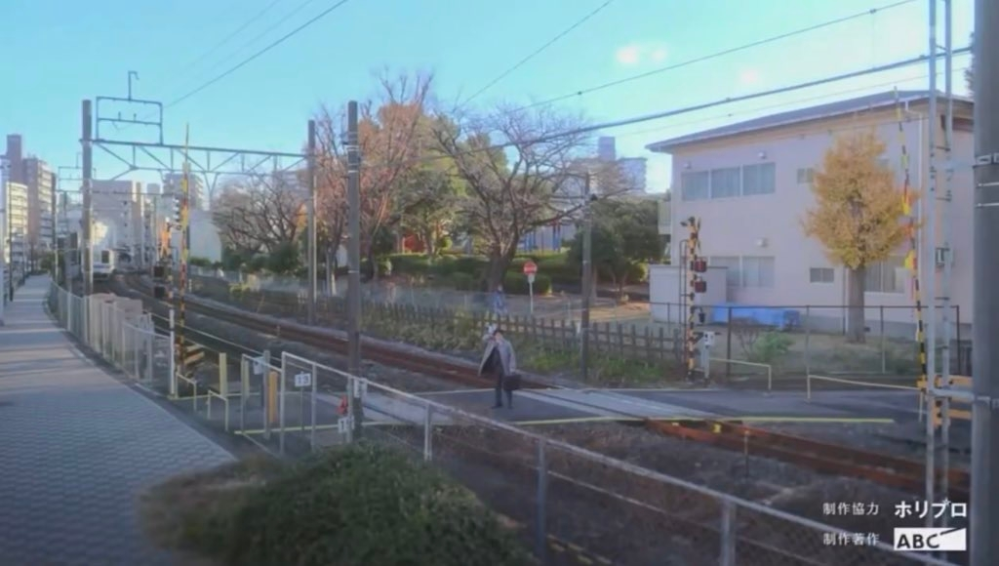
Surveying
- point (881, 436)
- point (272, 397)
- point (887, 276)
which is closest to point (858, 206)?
point (887, 276)

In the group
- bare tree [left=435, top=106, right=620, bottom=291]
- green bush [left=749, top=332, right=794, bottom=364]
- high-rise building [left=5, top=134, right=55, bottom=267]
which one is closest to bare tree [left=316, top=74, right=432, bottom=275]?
bare tree [left=435, top=106, right=620, bottom=291]

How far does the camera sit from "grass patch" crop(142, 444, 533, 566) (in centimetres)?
494

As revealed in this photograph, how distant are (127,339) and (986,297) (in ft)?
62.3

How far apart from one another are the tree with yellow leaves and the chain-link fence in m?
18.0

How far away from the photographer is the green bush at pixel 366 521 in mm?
4922

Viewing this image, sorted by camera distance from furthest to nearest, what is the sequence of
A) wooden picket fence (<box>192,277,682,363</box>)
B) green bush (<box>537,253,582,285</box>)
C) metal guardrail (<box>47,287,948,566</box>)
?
1. green bush (<box>537,253,582,285</box>)
2. wooden picket fence (<box>192,277,682,363</box>)
3. metal guardrail (<box>47,287,948,566</box>)

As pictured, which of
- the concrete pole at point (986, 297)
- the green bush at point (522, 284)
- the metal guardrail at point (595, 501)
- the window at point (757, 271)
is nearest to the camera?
the concrete pole at point (986, 297)

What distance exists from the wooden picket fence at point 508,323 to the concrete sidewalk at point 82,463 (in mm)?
11906

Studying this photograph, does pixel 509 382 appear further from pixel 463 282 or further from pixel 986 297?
pixel 463 282

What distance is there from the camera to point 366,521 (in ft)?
16.8

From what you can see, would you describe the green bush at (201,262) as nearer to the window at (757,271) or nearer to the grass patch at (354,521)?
the window at (757,271)

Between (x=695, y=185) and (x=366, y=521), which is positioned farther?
(x=695, y=185)

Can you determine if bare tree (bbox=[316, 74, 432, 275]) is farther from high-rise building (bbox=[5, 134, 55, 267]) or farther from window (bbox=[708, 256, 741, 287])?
high-rise building (bbox=[5, 134, 55, 267])

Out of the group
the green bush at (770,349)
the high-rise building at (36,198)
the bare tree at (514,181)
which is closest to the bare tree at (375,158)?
the bare tree at (514,181)
